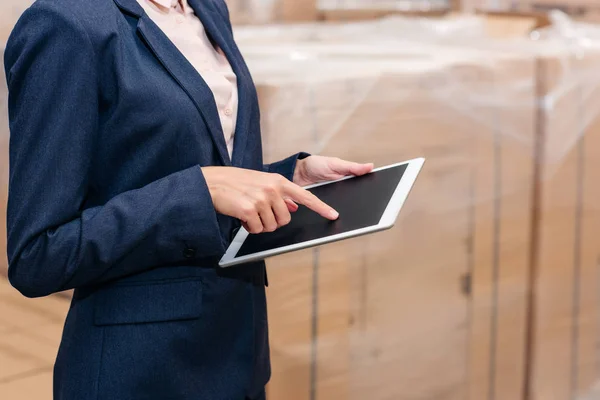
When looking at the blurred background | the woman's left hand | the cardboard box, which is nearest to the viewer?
the woman's left hand

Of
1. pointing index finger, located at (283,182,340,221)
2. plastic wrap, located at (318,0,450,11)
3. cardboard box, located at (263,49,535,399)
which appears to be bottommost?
cardboard box, located at (263,49,535,399)

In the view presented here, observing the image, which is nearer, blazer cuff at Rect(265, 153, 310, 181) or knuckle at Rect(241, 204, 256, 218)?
knuckle at Rect(241, 204, 256, 218)

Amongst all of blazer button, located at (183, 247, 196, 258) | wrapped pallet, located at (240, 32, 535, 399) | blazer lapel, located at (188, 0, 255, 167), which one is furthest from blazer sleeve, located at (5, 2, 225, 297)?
wrapped pallet, located at (240, 32, 535, 399)

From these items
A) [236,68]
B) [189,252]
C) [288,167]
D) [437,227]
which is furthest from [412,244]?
[189,252]

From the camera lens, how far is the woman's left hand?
1043 millimetres

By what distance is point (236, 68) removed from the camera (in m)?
1.00

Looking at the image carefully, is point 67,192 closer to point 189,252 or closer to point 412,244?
point 189,252

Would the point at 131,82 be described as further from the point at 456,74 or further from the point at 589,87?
the point at 589,87

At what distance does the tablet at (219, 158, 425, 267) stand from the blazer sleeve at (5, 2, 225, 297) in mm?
52

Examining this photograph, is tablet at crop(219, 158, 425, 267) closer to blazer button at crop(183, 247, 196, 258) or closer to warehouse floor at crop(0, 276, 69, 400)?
blazer button at crop(183, 247, 196, 258)

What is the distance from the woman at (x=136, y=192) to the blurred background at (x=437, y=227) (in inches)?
22.9

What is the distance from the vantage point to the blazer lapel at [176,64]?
878mm

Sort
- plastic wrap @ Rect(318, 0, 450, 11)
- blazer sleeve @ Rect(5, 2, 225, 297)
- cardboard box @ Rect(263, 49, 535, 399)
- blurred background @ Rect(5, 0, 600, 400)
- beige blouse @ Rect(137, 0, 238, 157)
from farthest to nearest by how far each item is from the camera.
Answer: plastic wrap @ Rect(318, 0, 450, 11) < cardboard box @ Rect(263, 49, 535, 399) < blurred background @ Rect(5, 0, 600, 400) < beige blouse @ Rect(137, 0, 238, 157) < blazer sleeve @ Rect(5, 2, 225, 297)

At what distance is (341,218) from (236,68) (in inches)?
9.8
